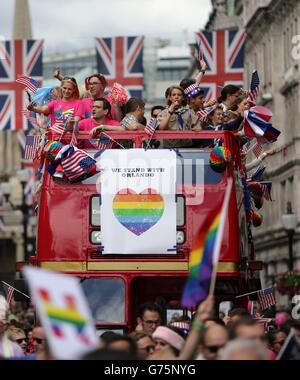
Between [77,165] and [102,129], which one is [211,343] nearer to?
[77,165]

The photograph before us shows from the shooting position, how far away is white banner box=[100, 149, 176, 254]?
16.6 m

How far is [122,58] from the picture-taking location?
132 ft

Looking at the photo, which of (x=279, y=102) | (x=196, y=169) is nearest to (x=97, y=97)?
(x=196, y=169)

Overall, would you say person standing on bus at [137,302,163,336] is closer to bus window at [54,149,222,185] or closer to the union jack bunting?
bus window at [54,149,222,185]

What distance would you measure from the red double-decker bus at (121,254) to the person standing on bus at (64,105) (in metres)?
1.42

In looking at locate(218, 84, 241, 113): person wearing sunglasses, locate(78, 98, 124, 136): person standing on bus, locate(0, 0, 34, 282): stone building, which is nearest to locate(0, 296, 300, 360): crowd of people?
locate(78, 98, 124, 136): person standing on bus

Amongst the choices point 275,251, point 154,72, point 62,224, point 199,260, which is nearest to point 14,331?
point 62,224

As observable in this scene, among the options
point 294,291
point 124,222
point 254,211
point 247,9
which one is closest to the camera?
point 124,222

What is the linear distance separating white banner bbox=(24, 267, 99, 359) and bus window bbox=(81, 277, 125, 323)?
29.7 feet

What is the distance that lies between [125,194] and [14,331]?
184cm

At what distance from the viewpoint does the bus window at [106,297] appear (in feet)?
54.4

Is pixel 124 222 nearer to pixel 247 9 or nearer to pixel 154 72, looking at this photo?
pixel 247 9

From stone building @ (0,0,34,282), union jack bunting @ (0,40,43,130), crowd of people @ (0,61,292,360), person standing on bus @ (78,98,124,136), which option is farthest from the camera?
stone building @ (0,0,34,282)

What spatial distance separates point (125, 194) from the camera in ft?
54.7
